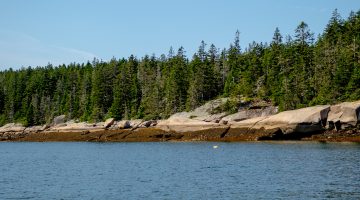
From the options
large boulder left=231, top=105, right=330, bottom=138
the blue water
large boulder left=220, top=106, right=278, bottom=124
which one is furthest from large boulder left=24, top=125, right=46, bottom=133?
the blue water

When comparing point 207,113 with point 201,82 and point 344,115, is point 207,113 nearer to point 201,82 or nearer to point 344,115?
point 201,82

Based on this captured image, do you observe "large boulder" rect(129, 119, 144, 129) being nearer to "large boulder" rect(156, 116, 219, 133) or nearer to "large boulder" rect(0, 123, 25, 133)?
"large boulder" rect(156, 116, 219, 133)

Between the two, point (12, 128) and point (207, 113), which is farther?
point (12, 128)

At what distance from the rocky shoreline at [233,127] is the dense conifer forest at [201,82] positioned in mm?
5838

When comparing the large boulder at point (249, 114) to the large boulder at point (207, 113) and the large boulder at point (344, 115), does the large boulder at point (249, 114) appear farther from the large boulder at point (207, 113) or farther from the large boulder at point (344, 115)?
the large boulder at point (344, 115)

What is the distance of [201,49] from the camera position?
141 m

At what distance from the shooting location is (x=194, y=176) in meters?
42.9

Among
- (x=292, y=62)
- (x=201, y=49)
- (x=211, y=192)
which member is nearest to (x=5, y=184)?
(x=211, y=192)

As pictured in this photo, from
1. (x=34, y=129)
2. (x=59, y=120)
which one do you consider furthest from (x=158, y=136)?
(x=59, y=120)

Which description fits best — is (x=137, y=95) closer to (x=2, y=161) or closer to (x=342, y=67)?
(x=342, y=67)

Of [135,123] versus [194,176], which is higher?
[135,123]

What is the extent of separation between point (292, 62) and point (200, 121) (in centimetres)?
3170

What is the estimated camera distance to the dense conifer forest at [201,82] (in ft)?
317

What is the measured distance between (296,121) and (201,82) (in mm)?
41501
